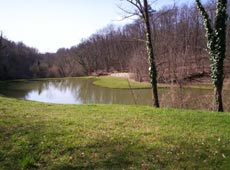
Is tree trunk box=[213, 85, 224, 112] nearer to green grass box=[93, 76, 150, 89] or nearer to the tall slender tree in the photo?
the tall slender tree

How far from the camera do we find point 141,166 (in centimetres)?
442

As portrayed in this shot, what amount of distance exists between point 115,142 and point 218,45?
736cm

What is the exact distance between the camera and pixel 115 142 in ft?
18.0

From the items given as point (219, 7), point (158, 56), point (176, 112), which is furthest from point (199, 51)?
point (176, 112)

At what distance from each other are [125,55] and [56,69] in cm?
2049

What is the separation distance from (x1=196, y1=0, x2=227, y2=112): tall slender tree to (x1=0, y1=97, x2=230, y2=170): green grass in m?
3.45

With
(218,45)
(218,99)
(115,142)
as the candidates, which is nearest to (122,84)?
(218,99)

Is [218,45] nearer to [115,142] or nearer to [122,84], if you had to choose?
[115,142]

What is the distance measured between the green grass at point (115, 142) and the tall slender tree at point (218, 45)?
3452 millimetres

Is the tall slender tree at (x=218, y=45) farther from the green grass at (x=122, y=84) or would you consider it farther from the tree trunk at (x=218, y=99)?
the green grass at (x=122, y=84)

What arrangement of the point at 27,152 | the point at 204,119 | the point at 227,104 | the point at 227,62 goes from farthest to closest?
1. the point at 227,62
2. the point at 227,104
3. the point at 204,119
4. the point at 27,152

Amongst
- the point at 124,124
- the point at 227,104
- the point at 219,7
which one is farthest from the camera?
the point at 227,104

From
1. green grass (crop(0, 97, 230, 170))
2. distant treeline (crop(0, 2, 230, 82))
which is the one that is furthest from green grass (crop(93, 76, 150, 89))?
green grass (crop(0, 97, 230, 170))

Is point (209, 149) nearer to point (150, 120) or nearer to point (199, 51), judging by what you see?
point (150, 120)
